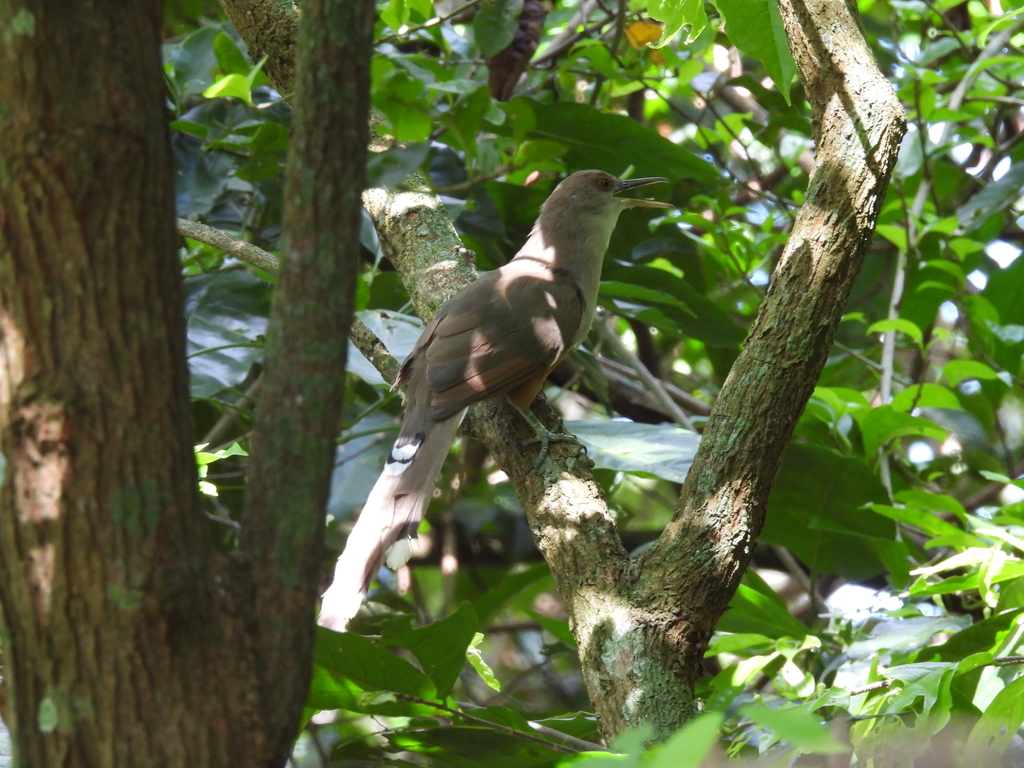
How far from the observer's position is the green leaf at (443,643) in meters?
2.10

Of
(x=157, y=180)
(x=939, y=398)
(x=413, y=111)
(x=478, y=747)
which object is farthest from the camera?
(x=939, y=398)

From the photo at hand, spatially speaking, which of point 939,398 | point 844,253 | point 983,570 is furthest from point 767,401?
point 939,398

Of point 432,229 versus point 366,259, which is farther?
point 366,259

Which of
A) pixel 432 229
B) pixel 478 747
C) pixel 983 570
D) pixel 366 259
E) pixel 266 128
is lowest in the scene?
pixel 478 747

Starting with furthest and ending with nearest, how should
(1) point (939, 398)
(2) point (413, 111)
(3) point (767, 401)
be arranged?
1. (1) point (939, 398)
2. (2) point (413, 111)
3. (3) point (767, 401)

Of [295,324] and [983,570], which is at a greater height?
[295,324]

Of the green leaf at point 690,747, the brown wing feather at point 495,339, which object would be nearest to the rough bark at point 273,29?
the brown wing feather at point 495,339

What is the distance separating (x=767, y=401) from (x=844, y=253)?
36 cm

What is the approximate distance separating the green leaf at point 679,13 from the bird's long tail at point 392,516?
1.25 meters

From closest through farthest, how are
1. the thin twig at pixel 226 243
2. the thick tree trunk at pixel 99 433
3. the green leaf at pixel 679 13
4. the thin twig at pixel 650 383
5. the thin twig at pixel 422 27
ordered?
the thick tree trunk at pixel 99 433, the green leaf at pixel 679 13, the thin twig at pixel 226 243, the thin twig at pixel 422 27, the thin twig at pixel 650 383

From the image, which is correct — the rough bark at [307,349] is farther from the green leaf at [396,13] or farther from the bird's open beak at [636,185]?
the bird's open beak at [636,185]

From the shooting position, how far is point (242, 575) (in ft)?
3.92

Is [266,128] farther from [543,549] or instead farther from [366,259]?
[543,549]

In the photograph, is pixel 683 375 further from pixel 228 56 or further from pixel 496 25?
pixel 228 56
